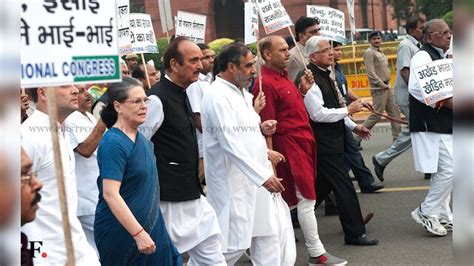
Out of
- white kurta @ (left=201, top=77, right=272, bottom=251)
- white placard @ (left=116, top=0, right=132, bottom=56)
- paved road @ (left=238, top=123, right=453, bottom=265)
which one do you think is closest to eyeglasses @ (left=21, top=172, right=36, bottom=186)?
white kurta @ (left=201, top=77, right=272, bottom=251)

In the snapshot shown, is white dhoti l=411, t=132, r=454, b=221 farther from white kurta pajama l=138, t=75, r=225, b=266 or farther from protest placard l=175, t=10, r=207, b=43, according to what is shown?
protest placard l=175, t=10, r=207, b=43

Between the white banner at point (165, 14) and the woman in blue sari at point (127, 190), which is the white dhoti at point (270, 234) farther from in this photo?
the white banner at point (165, 14)

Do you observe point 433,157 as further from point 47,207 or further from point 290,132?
point 47,207

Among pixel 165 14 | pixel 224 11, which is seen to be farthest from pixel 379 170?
pixel 224 11

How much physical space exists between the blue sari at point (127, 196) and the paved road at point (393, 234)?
259 centimetres

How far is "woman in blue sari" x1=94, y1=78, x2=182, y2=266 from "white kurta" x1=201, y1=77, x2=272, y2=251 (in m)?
0.93

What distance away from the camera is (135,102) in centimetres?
479

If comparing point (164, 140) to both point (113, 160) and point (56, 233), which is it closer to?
point (113, 160)

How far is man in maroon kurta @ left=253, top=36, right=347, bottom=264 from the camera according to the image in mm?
6754

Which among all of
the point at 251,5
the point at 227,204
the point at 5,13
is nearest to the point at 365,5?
the point at 251,5

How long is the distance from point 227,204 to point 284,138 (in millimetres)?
1214

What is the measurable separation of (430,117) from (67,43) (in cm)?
469

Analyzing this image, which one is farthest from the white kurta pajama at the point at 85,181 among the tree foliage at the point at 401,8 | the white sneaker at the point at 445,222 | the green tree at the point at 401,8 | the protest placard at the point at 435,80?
the tree foliage at the point at 401,8

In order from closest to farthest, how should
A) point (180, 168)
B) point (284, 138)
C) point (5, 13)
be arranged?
point (5, 13)
point (180, 168)
point (284, 138)
